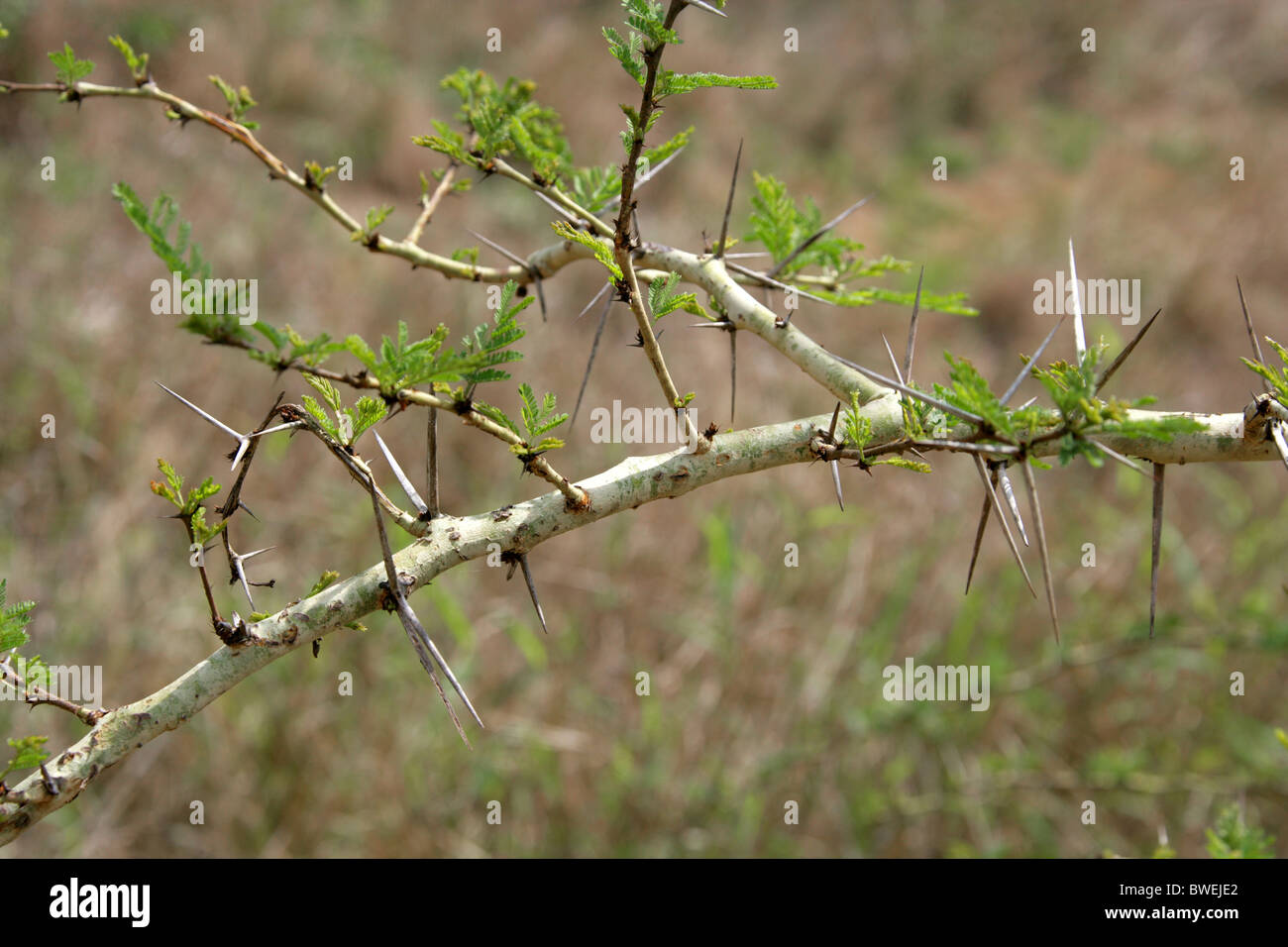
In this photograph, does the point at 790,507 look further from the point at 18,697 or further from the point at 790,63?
the point at 790,63

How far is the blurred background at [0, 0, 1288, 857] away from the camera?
3898 mm

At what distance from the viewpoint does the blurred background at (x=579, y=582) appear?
3.90 metres

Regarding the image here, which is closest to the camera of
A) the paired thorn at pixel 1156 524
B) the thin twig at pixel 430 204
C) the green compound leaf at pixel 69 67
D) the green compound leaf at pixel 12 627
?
the green compound leaf at pixel 12 627

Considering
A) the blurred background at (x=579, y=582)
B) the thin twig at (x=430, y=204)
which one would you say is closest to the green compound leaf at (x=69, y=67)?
the thin twig at (x=430, y=204)

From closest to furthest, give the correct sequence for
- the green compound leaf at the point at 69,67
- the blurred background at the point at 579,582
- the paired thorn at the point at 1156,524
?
the paired thorn at the point at 1156,524 < the green compound leaf at the point at 69,67 < the blurred background at the point at 579,582

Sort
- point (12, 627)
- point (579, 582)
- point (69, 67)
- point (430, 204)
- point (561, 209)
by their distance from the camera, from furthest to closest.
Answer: point (579, 582), point (430, 204), point (69, 67), point (561, 209), point (12, 627)

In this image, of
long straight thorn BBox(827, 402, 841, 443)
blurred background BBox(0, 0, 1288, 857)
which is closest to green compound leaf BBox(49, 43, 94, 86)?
blurred background BBox(0, 0, 1288, 857)

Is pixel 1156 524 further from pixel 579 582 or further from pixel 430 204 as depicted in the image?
pixel 579 582

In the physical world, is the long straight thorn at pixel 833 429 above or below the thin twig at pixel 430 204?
→ below

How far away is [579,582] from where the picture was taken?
489cm

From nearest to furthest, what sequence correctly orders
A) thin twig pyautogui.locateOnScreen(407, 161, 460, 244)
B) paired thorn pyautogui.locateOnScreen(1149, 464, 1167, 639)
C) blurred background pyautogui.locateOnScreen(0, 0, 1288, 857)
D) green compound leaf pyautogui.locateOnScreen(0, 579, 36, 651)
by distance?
green compound leaf pyautogui.locateOnScreen(0, 579, 36, 651) < paired thorn pyautogui.locateOnScreen(1149, 464, 1167, 639) < thin twig pyautogui.locateOnScreen(407, 161, 460, 244) < blurred background pyautogui.locateOnScreen(0, 0, 1288, 857)

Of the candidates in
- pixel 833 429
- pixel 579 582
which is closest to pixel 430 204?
pixel 833 429

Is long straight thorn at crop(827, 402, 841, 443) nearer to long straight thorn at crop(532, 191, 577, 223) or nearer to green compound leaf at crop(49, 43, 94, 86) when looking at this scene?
long straight thorn at crop(532, 191, 577, 223)

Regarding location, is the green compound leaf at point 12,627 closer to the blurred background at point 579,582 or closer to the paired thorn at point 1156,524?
the blurred background at point 579,582
